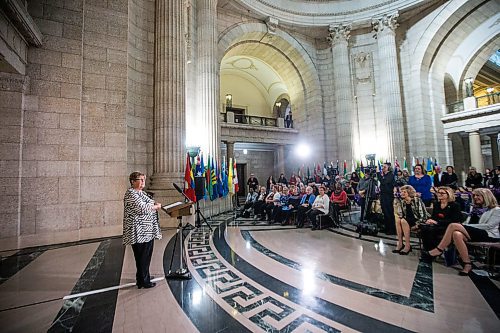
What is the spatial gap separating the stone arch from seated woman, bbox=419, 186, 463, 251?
33.6 ft

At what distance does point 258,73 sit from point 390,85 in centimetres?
977

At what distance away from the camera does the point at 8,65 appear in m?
4.46

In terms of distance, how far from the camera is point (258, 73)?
19.1m

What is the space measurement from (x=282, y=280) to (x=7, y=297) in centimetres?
318

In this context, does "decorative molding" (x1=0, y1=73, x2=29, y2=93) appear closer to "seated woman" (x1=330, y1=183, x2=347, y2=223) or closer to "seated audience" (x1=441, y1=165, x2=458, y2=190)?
"seated woman" (x1=330, y1=183, x2=347, y2=223)

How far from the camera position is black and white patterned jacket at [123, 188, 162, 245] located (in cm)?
282

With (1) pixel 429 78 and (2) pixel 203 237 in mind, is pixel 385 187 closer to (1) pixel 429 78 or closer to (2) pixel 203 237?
(2) pixel 203 237

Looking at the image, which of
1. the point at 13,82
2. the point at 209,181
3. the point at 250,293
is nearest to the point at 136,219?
the point at 250,293

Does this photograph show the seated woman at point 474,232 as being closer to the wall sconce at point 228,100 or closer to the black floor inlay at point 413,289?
the black floor inlay at point 413,289

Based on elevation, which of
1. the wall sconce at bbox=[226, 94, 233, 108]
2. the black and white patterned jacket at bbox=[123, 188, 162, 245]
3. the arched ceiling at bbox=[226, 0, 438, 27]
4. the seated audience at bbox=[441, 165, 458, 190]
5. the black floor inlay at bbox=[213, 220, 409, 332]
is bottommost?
the black floor inlay at bbox=[213, 220, 409, 332]

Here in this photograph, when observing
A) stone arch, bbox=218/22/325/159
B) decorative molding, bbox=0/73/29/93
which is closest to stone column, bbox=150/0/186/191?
decorative molding, bbox=0/73/29/93

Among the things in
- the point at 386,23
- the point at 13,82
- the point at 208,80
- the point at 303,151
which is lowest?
the point at 303,151

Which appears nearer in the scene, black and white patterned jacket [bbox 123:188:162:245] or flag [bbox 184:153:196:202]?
black and white patterned jacket [bbox 123:188:162:245]

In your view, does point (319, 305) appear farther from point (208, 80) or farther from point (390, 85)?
point (390, 85)
